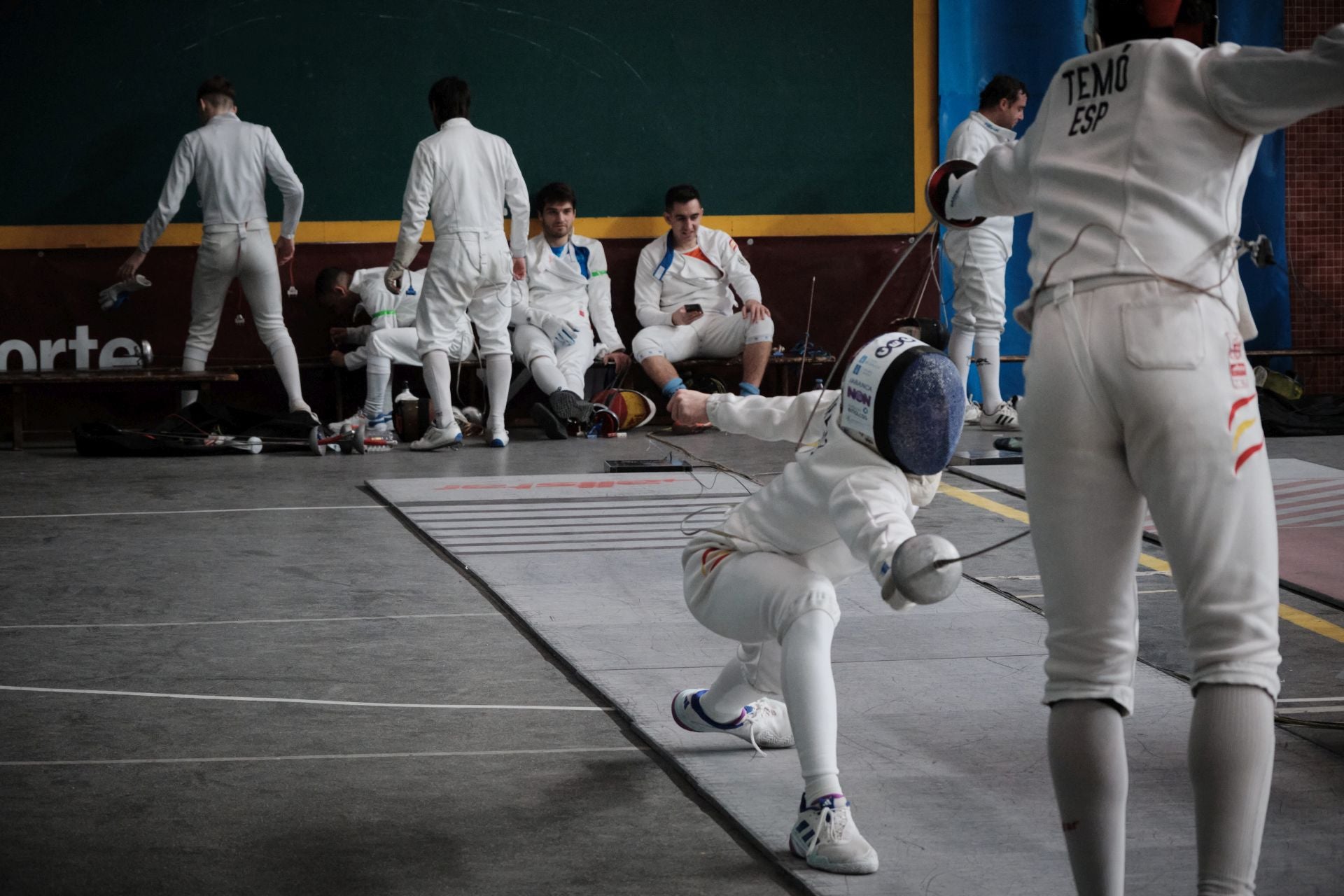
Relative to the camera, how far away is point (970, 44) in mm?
9273

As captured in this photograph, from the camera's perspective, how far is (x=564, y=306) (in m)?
8.64

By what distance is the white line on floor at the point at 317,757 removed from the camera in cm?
293

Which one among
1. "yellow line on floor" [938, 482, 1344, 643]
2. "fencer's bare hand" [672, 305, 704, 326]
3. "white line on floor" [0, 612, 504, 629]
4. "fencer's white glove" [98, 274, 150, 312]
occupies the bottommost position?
"yellow line on floor" [938, 482, 1344, 643]

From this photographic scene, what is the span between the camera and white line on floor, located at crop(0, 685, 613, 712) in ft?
10.8

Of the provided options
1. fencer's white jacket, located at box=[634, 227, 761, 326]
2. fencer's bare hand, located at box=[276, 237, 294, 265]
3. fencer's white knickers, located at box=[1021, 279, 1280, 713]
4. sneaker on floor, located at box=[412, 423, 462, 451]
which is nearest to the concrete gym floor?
fencer's white knickers, located at box=[1021, 279, 1280, 713]

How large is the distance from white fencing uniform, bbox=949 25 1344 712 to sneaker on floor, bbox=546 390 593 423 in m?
6.08

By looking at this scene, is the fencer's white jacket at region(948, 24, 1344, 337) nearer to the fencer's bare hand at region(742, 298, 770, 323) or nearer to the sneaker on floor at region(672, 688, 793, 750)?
the sneaker on floor at region(672, 688, 793, 750)

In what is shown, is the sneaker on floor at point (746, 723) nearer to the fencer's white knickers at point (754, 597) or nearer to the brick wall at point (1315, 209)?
the fencer's white knickers at point (754, 597)

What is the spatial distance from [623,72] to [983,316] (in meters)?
2.64

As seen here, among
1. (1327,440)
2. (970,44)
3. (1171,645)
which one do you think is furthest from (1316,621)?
(970,44)

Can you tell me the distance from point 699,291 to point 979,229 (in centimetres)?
166

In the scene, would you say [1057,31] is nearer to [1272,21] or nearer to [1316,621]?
[1272,21]

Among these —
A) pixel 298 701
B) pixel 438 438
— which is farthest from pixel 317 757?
pixel 438 438

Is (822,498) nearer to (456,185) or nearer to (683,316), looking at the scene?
(456,185)
